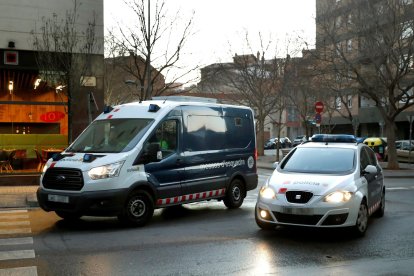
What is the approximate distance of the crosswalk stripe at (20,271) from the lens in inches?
239

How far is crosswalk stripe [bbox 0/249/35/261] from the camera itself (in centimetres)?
689

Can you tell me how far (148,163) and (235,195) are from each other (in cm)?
308

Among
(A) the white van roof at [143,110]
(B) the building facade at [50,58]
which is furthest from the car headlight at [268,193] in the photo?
(B) the building facade at [50,58]

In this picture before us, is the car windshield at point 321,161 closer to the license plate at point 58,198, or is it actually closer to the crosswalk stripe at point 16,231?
the license plate at point 58,198

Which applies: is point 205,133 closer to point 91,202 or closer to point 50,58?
point 91,202

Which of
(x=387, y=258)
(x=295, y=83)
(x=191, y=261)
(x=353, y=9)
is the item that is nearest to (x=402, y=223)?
(x=387, y=258)

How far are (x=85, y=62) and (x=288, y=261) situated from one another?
11.3m

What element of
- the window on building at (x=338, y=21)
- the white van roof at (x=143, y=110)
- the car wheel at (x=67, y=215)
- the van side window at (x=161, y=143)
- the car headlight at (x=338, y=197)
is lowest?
the car wheel at (x=67, y=215)

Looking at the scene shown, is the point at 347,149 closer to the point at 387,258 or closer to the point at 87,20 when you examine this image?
the point at 387,258

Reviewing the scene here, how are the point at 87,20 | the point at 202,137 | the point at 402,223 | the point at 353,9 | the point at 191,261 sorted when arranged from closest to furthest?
the point at 191,261 < the point at 402,223 < the point at 202,137 < the point at 87,20 < the point at 353,9

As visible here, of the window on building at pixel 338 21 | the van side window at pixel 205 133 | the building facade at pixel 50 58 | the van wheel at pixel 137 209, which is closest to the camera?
the van wheel at pixel 137 209

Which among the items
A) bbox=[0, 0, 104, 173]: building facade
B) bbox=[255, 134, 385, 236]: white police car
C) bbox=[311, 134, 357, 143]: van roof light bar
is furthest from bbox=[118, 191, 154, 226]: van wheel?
bbox=[0, 0, 104, 173]: building facade

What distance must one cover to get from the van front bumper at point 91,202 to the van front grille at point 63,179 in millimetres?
130

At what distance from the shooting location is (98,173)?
348 inches
